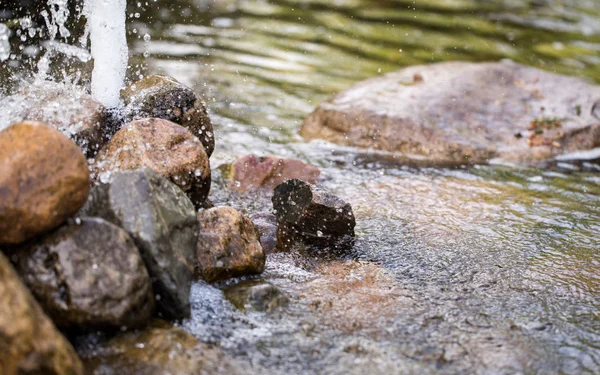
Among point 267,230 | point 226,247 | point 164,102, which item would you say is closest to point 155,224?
point 226,247

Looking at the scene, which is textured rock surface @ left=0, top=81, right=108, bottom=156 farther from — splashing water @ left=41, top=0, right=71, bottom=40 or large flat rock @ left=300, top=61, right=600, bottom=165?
splashing water @ left=41, top=0, right=71, bottom=40

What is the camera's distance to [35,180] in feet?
11.4

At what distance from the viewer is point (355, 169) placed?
281 inches

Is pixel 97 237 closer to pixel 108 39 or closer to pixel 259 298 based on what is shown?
pixel 259 298

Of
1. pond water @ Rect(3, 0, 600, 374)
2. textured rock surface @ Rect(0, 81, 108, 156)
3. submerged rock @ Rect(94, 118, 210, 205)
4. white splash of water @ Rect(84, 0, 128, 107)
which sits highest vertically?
white splash of water @ Rect(84, 0, 128, 107)

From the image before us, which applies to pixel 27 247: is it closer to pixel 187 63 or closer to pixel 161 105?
pixel 161 105

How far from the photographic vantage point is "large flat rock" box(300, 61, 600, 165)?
785 centimetres

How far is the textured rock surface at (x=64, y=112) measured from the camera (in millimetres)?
4758

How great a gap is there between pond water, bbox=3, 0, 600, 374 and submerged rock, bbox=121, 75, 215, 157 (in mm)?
869

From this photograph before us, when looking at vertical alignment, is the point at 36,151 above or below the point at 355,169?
above

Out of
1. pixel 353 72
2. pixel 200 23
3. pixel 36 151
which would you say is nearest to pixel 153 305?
pixel 36 151

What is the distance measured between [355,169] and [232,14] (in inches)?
278

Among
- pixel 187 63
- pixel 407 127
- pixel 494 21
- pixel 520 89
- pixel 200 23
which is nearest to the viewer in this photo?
pixel 407 127

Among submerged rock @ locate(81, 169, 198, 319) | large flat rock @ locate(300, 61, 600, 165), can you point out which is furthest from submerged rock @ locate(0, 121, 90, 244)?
large flat rock @ locate(300, 61, 600, 165)
